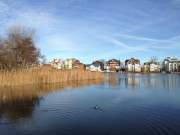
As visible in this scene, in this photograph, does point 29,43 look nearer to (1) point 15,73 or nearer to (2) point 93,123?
(1) point 15,73

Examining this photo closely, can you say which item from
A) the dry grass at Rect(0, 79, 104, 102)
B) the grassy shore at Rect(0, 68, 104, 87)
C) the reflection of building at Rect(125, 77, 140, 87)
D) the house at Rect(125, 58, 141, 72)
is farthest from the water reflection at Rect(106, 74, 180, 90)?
the house at Rect(125, 58, 141, 72)

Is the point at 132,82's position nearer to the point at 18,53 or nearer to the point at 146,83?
the point at 146,83

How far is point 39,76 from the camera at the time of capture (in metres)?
18.5

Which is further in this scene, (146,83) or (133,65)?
(133,65)

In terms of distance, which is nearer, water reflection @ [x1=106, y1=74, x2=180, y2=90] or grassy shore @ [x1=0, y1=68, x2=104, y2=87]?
grassy shore @ [x1=0, y1=68, x2=104, y2=87]

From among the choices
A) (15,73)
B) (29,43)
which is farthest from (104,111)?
(29,43)

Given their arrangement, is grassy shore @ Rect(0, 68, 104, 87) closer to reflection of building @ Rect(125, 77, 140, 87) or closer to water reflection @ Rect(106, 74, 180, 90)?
water reflection @ Rect(106, 74, 180, 90)

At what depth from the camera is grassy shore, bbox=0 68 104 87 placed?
15605 mm

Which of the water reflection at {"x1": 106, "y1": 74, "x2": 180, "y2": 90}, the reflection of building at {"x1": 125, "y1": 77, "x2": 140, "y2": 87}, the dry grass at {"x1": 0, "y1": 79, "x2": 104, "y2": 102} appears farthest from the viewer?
the reflection of building at {"x1": 125, "y1": 77, "x2": 140, "y2": 87}

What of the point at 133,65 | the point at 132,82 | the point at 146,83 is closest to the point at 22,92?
the point at 146,83

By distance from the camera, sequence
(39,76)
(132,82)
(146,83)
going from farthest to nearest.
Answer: (132,82)
(146,83)
(39,76)

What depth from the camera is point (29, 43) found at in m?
25.1

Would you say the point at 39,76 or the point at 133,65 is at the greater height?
the point at 133,65

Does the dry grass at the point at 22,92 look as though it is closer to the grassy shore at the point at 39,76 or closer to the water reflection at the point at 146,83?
the grassy shore at the point at 39,76
